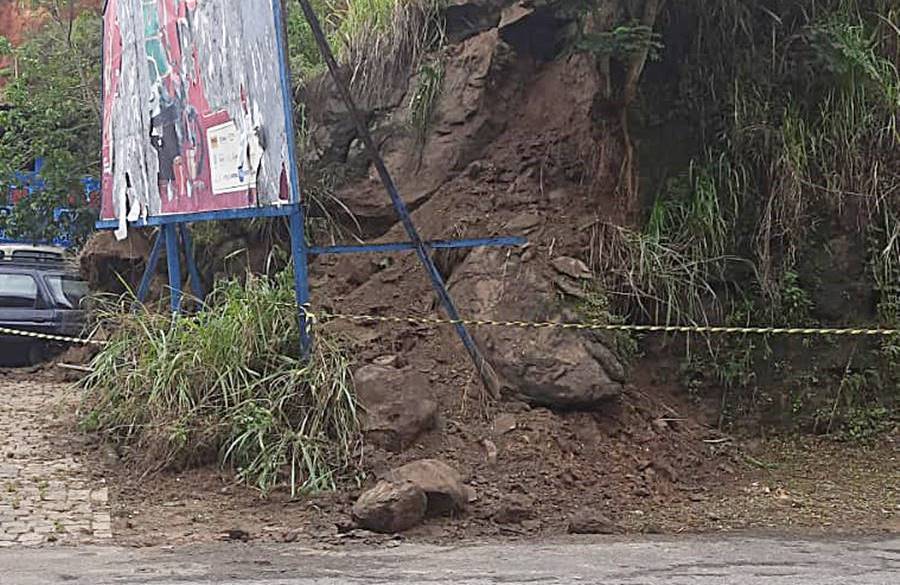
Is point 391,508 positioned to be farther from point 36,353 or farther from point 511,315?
point 36,353

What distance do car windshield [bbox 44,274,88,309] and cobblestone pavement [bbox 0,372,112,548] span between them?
347cm

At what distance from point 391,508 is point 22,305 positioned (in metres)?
8.91

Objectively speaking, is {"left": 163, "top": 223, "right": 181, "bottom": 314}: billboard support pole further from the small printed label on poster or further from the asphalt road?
the asphalt road

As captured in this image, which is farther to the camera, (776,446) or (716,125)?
(716,125)

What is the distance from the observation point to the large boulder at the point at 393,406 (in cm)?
846

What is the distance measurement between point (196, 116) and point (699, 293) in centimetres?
435

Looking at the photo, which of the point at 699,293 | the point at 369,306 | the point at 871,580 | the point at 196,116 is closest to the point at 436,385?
the point at 369,306

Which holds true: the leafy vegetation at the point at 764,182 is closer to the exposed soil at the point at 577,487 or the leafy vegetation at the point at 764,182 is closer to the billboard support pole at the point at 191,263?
the exposed soil at the point at 577,487

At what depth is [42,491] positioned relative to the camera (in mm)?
8547

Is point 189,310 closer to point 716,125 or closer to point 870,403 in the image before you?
point 716,125

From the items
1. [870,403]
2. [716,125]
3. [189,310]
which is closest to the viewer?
[870,403]

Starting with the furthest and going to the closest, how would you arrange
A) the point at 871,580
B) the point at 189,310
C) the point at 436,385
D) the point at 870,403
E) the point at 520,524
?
1. the point at 189,310
2. the point at 870,403
3. the point at 436,385
4. the point at 520,524
5. the point at 871,580

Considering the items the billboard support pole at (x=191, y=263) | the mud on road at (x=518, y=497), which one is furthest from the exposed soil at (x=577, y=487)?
the billboard support pole at (x=191, y=263)

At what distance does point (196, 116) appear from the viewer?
400 inches
